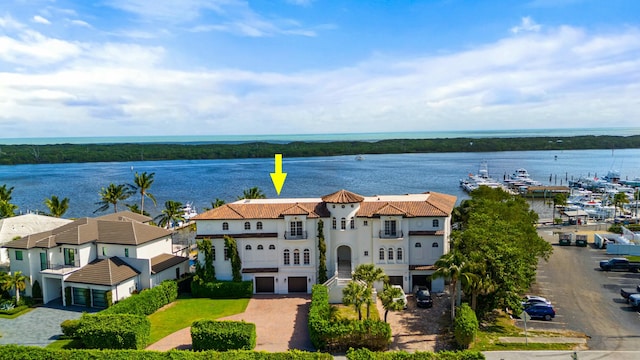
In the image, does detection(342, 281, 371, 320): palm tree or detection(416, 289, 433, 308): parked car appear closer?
detection(342, 281, 371, 320): palm tree

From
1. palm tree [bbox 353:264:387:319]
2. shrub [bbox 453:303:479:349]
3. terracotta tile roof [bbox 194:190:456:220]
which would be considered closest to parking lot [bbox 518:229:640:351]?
shrub [bbox 453:303:479:349]

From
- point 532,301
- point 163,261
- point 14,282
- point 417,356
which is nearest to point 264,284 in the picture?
point 163,261

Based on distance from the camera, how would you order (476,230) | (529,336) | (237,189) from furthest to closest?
1. (237,189)
2. (476,230)
3. (529,336)

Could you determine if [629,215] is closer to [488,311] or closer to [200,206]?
[488,311]

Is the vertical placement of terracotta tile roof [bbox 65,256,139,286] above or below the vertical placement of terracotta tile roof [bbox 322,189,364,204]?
below

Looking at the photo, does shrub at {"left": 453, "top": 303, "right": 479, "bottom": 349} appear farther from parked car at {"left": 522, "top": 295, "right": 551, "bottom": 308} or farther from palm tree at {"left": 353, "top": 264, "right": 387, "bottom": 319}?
parked car at {"left": 522, "top": 295, "right": 551, "bottom": 308}

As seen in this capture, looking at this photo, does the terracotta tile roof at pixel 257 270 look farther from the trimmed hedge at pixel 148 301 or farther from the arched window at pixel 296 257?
the trimmed hedge at pixel 148 301

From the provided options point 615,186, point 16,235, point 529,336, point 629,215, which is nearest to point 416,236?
point 529,336
